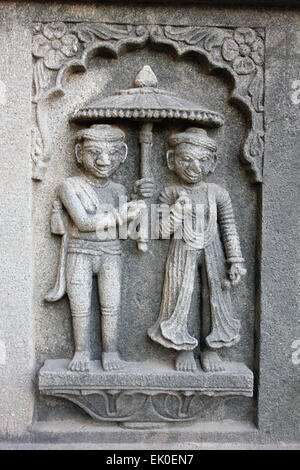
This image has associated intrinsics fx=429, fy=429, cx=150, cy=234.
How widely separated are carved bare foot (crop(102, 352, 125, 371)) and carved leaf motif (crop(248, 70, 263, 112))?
6.60 ft

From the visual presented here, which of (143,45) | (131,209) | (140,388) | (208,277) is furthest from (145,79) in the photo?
(140,388)

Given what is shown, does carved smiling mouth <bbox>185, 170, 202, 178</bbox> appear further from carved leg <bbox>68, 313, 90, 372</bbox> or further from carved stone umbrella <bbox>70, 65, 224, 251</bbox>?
carved leg <bbox>68, 313, 90, 372</bbox>

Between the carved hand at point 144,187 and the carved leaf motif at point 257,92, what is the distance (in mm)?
906

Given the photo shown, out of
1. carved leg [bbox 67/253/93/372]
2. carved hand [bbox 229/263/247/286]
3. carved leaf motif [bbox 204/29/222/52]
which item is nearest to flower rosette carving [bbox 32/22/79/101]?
carved leaf motif [bbox 204/29/222/52]

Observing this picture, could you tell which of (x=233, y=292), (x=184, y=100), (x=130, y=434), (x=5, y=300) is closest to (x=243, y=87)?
(x=184, y=100)

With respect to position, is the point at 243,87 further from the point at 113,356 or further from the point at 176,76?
the point at 113,356

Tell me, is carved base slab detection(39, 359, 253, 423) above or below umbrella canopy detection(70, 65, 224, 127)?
below

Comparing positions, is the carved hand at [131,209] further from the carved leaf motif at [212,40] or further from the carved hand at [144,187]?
the carved leaf motif at [212,40]

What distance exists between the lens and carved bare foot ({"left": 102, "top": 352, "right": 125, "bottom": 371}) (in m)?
3.00

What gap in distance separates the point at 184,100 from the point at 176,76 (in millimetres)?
291

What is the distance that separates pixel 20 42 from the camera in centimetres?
292

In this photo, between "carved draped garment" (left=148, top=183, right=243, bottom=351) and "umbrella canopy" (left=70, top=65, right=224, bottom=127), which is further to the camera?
"carved draped garment" (left=148, top=183, right=243, bottom=351)

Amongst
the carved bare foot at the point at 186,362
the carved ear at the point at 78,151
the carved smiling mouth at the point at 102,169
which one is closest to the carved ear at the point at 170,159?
the carved smiling mouth at the point at 102,169

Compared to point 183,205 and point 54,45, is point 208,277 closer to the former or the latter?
point 183,205
